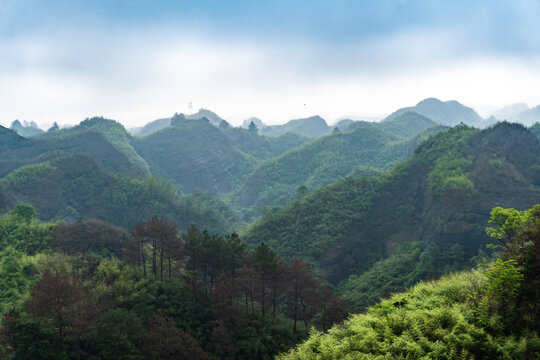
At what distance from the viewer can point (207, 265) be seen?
4238 centimetres

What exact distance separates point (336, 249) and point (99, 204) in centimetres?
7219

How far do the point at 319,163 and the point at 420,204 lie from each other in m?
92.3

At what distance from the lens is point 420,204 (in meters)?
72.1

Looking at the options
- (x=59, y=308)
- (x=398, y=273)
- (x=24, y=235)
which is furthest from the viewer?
(x=398, y=273)

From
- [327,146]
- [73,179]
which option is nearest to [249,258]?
[73,179]

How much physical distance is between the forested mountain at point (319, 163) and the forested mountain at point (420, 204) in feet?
209

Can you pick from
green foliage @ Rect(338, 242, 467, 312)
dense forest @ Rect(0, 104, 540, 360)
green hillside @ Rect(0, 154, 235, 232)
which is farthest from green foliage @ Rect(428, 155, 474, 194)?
green hillside @ Rect(0, 154, 235, 232)

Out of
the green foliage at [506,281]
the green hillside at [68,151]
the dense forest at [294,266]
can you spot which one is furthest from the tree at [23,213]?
the green foliage at [506,281]

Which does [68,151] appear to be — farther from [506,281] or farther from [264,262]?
[506,281]

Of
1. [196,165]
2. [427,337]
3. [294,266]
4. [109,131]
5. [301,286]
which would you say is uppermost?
[109,131]

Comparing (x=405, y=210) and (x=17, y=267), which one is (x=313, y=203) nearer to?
(x=405, y=210)

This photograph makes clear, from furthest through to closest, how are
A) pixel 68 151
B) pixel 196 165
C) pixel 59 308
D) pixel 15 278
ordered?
pixel 196 165
pixel 68 151
pixel 15 278
pixel 59 308

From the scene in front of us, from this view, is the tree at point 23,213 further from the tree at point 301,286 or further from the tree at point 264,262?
the tree at point 301,286

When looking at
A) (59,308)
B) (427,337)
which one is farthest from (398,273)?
(59,308)
